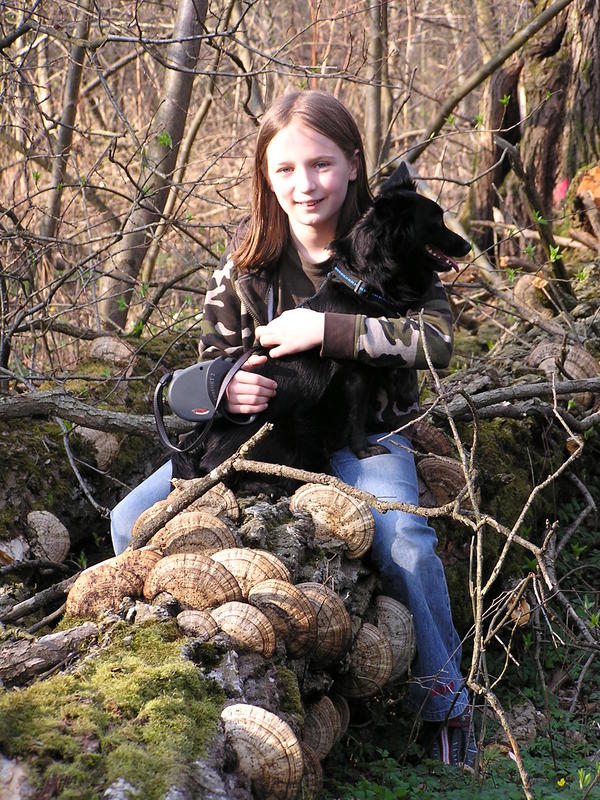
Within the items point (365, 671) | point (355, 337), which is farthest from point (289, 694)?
point (355, 337)

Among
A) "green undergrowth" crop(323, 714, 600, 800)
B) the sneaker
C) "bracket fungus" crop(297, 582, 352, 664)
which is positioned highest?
"bracket fungus" crop(297, 582, 352, 664)

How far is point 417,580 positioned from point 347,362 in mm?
927

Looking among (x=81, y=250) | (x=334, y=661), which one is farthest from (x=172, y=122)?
(x=334, y=661)

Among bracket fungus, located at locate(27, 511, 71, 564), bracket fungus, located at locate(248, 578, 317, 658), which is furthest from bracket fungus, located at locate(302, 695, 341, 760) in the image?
bracket fungus, located at locate(27, 511, 71, 564)

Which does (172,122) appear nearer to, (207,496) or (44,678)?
(207,496)

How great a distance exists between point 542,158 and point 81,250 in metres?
4.55

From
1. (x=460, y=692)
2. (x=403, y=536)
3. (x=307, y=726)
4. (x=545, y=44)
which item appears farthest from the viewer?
(x=545, y=44)

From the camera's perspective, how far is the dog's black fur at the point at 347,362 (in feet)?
11.5

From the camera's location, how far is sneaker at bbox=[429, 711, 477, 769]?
10.1 feet

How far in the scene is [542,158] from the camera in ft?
26.8

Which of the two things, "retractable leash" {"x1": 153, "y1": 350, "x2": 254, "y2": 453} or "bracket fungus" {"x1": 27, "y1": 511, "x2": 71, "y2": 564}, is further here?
"bracket fungus" {"x1": 27, "y1": 511, "x2": 71, "y2": 564}

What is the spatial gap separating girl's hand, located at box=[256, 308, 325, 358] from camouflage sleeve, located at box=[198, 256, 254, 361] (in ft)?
1.22

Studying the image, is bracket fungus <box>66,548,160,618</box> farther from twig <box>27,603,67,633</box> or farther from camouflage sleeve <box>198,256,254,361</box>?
camouflage sleeve <box>198,256,254,361</box>

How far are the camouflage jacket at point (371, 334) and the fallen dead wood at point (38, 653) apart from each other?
1.56 meters
